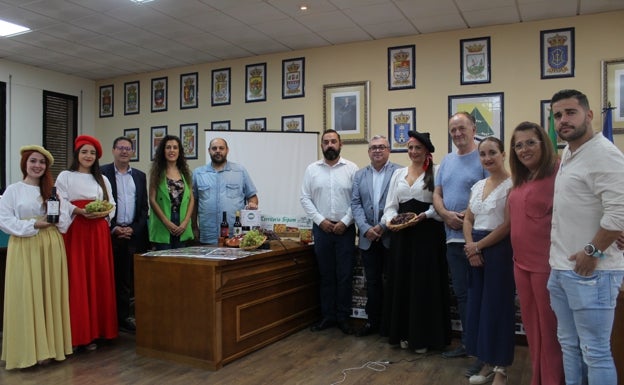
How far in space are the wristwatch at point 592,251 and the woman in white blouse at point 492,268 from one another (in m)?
0.67

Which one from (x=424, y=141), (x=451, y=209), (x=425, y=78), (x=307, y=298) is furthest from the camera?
(x=425, y=78)

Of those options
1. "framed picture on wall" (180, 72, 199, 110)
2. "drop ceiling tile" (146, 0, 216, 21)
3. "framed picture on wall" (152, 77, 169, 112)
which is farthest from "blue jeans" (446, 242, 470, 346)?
"framed picture on wall" (152, 77, 169, 112)

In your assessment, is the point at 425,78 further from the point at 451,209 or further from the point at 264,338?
the point at 264,338

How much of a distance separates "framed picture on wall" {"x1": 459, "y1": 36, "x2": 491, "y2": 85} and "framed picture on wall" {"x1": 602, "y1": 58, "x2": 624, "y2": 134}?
1.05m

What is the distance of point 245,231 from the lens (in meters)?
3.84

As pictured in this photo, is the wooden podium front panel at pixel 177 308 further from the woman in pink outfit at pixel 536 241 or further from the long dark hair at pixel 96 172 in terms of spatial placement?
the woman in pink outfit at pixel 536 241

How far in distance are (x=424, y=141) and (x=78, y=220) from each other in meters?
2.46

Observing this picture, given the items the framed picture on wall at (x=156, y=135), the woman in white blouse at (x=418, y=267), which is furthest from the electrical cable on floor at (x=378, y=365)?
the framed picture on wall at (x=156, y=135)

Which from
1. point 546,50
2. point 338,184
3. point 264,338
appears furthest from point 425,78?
point 264,338

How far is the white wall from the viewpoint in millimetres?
6484

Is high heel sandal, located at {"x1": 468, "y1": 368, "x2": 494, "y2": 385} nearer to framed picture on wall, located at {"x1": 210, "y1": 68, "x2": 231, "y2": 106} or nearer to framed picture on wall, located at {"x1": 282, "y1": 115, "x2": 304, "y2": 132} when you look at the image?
framed picture on wall, located at {"x1": 282, "y1": 115, "x2": 304, "y2": 132}

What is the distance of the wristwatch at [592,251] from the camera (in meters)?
1.92

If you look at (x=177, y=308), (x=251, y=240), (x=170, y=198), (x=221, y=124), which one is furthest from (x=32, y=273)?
(x=221, y=124)

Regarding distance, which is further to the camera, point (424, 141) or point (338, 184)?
point (338, 184)
